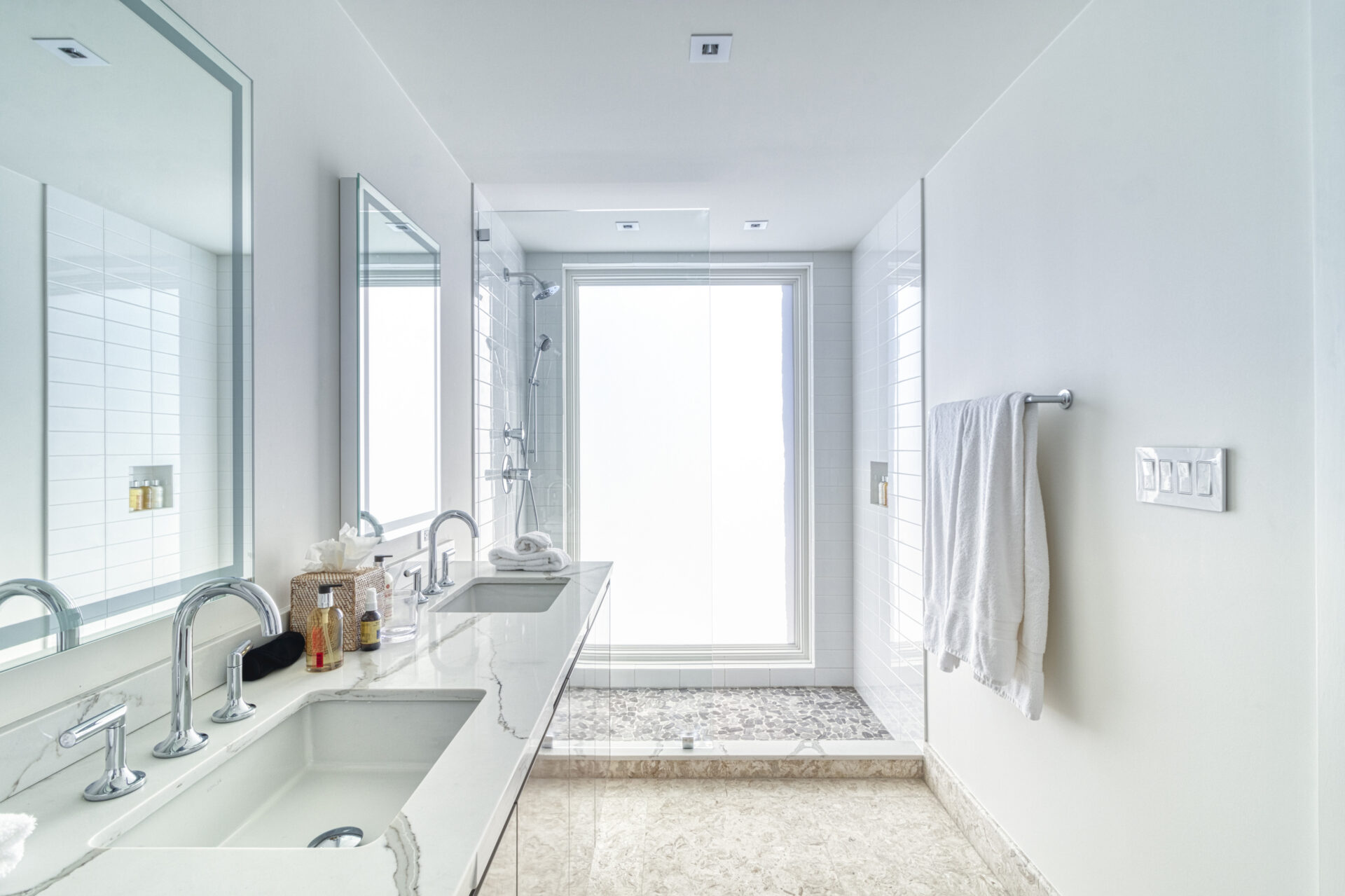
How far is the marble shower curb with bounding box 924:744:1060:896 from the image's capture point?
1.87m

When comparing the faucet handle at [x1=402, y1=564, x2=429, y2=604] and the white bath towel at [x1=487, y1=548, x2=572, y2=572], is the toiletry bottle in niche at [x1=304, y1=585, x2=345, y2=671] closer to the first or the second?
the faucet handle at [x1=402, y1=564, x2=429, y2=604]

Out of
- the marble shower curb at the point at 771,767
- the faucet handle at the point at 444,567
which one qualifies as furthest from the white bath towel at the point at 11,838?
the marble shower curb at the point at 771,767

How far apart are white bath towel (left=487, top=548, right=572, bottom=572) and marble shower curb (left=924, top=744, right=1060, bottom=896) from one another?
5.30 feet

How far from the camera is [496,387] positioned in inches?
104

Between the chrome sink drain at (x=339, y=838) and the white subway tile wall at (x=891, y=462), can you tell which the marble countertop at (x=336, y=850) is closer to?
the chrome sink drain at (x=339, y=838)

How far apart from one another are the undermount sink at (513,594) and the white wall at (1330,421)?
168cm

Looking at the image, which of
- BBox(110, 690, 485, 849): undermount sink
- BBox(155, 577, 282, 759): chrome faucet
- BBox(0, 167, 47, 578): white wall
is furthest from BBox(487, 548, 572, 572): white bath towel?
BBox(0, 167, 47, 578): white wall

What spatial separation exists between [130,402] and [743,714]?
9.44 ft

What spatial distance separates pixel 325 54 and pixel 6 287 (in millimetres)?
1069

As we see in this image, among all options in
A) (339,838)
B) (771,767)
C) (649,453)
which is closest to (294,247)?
(339,838)

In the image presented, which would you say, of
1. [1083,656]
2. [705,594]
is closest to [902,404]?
[705,594]

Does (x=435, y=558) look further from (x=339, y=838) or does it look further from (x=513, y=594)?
(x=339, y=838)

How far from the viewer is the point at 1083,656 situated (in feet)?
5.42

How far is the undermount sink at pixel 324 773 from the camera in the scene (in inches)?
35.7
